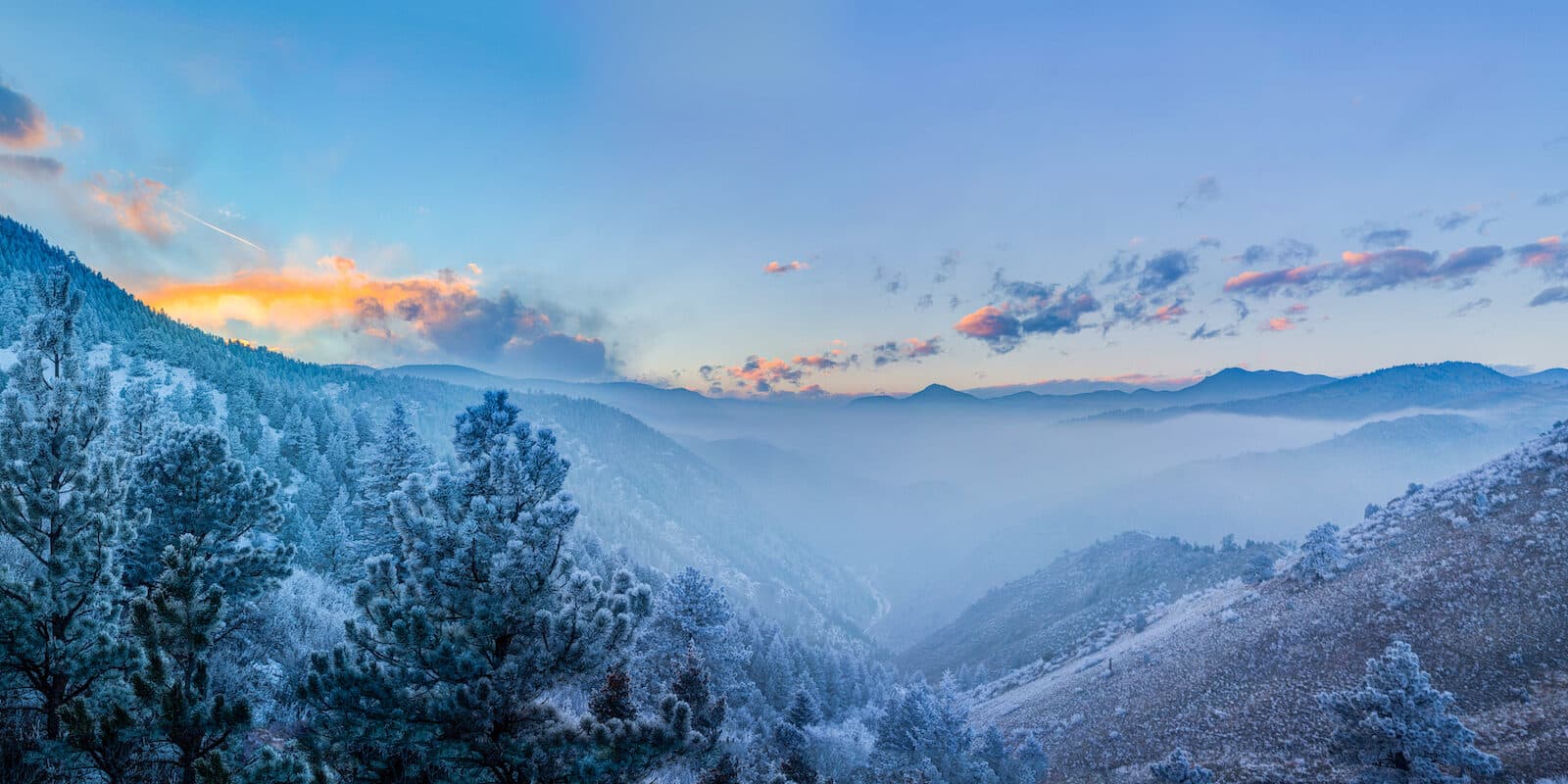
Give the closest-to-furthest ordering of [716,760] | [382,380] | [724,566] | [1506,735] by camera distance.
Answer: [716,760]
[1506,735]
[724,566]
[382,380]

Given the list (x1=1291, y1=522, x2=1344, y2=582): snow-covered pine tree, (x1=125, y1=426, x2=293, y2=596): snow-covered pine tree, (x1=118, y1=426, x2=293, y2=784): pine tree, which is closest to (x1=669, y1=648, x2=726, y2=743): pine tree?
(x1=118, y1=426, x2=293, y2=784): pine tree

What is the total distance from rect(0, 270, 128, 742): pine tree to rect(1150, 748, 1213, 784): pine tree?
3769 centimetres

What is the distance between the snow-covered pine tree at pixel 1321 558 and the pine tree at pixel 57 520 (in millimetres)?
60690

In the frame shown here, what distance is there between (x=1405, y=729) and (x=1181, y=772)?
968 centimetres

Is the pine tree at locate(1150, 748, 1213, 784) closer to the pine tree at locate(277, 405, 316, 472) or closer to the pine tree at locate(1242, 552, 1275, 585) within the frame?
the pine tree at locate(1242, 552, 1275, 585)

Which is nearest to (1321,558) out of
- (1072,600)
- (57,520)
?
(1072,600)

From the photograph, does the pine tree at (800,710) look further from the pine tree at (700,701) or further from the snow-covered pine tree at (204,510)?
the snow-covered pine tree at (204,510)

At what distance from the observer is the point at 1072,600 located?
93375mm

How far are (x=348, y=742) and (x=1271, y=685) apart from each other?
1718 inches

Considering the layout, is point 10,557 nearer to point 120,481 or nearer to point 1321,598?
point 120,481

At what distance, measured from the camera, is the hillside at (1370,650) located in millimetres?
25453

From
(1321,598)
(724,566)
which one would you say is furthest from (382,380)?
(1321,598)

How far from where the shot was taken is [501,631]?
995 cm

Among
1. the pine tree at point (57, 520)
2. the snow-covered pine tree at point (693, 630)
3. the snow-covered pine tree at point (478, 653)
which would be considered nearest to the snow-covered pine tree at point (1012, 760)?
the snow-covered pine tree at point (693, 630)
